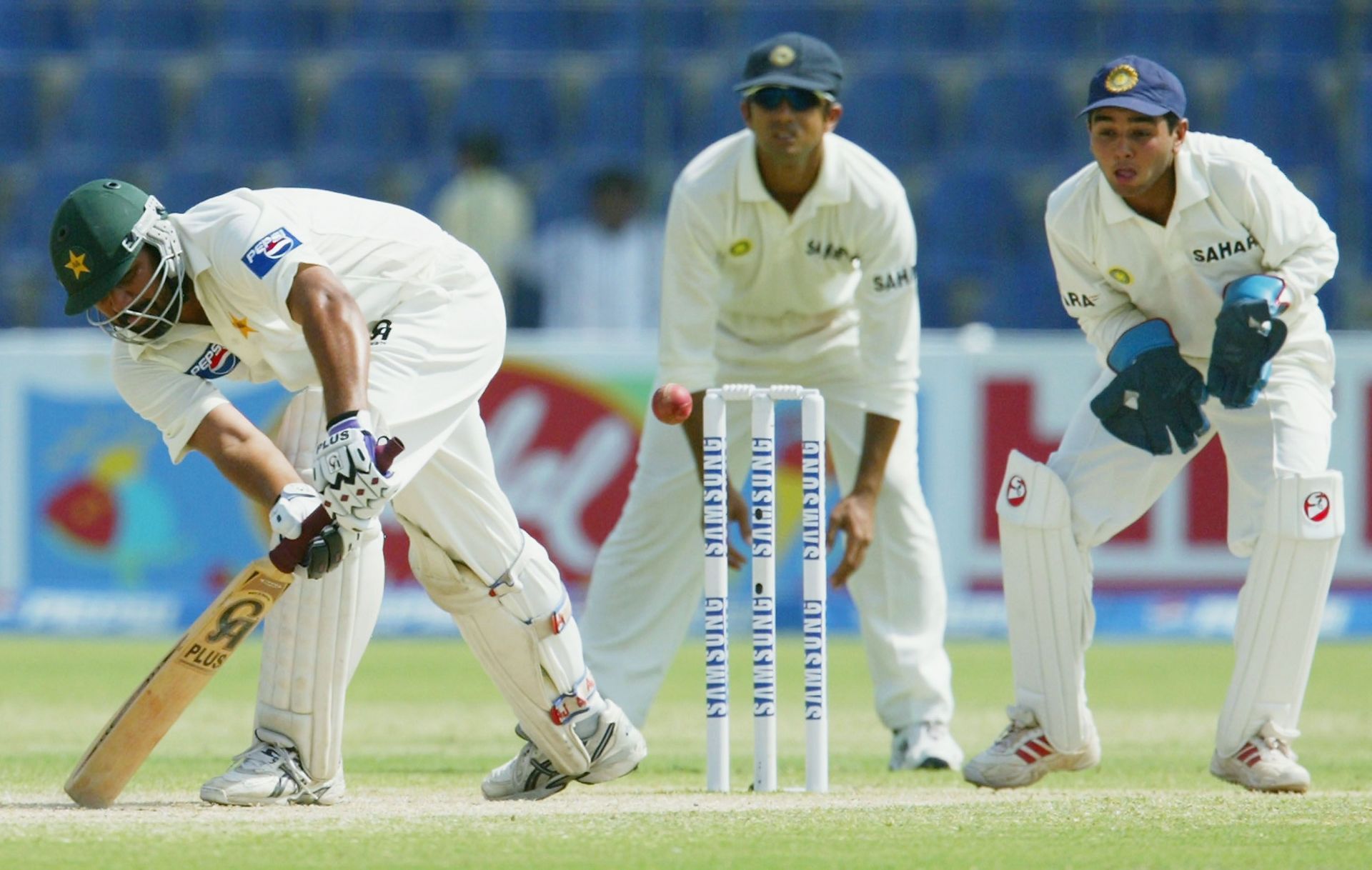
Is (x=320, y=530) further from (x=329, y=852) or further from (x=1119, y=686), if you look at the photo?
(x=1119, y=686)

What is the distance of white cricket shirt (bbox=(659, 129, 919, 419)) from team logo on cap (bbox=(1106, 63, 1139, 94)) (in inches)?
38.5

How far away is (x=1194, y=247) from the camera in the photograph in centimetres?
452

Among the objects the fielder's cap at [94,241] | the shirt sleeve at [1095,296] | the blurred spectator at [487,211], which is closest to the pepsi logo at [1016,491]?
the shirt sleeve at [1095,296]

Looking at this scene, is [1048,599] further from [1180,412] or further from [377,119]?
[377,119]

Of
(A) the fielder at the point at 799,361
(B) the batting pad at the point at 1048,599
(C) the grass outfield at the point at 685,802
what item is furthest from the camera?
(A) the fielder at the point at 799,361

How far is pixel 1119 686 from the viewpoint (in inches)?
281

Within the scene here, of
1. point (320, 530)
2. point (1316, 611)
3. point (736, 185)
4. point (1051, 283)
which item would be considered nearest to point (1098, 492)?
point (1316, 611)

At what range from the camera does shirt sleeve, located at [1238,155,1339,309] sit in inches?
174

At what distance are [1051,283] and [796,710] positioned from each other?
16.9 feet

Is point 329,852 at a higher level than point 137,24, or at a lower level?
lower

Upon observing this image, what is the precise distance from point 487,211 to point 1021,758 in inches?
249

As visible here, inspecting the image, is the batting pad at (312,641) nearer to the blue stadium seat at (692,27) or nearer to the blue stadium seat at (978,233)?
the blue stadium seat at (978,233)

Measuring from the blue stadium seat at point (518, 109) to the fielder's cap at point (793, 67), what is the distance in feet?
21.7

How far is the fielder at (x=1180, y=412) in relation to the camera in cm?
440
